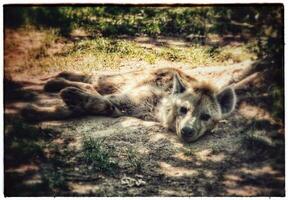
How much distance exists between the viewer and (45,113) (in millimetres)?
5953

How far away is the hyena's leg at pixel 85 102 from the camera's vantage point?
5.97 m

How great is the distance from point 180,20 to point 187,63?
0.48 m

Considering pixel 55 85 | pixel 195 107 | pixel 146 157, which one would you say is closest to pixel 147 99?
pixel 195 107

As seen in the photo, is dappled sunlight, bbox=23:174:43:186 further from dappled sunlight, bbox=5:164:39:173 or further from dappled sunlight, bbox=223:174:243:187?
dappled sunlight, bbox=223:174:243:187

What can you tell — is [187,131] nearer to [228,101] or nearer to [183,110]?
[183,110]

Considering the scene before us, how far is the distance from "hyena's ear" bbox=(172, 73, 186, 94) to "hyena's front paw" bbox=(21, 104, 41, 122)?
1.52 meters

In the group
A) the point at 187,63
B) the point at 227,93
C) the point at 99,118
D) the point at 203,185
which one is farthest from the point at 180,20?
the point at 203,185

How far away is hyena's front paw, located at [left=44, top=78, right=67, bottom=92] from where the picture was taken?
19.6 feet

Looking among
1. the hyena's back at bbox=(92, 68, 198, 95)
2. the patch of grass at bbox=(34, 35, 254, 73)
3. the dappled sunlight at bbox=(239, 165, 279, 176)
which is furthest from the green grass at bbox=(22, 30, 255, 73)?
the dappled sunlight at bbox=(239, 165, 279, 176)

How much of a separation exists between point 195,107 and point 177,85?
0.31 m

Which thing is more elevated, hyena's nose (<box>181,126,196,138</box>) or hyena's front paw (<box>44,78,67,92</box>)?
hyena's front paw (<box>44,78,67,92</box>)

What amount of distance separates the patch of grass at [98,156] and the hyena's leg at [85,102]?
0.32m

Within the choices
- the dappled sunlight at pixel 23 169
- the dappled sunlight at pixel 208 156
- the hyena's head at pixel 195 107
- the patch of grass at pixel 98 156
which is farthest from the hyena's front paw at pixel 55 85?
the dappled sunlight at pixel 208 156

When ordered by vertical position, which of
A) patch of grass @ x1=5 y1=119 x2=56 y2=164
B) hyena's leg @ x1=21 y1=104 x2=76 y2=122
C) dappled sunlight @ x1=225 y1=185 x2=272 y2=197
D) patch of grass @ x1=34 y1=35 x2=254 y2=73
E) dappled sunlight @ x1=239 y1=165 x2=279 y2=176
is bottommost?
dappled sunlight @ x1=225 y1=185 x2=272 y2=197
